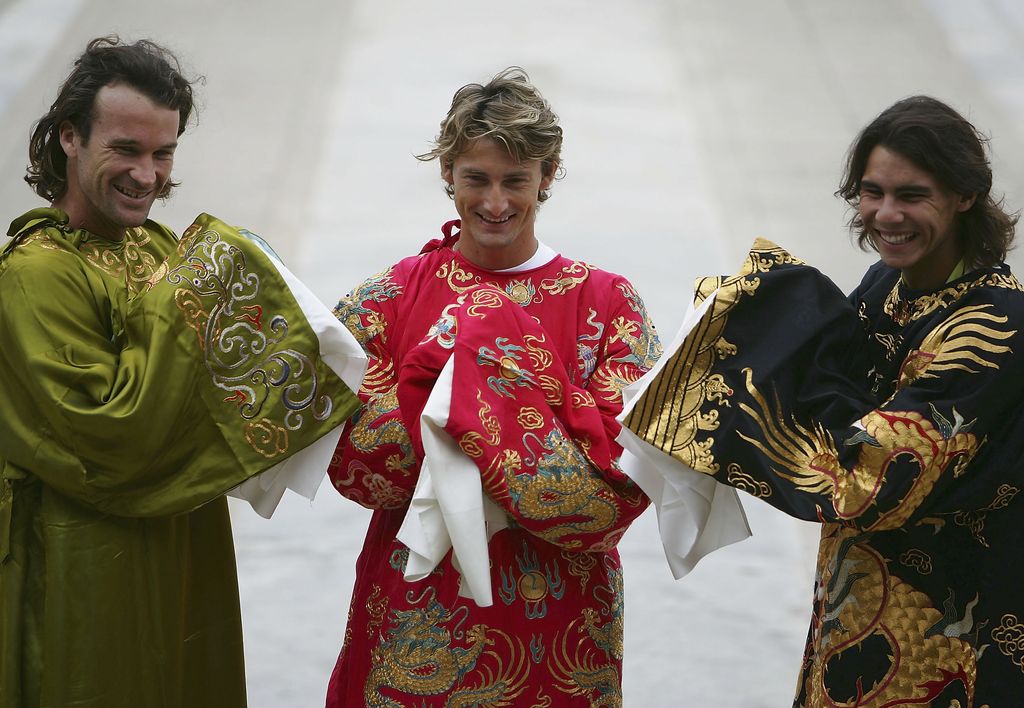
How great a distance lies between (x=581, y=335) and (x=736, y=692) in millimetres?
1434

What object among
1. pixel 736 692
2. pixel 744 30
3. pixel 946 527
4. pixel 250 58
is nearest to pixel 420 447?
pixel 946 527

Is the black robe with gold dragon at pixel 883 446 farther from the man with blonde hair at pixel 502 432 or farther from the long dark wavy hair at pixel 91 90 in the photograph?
the long dark wavy hair at pixel 91 90

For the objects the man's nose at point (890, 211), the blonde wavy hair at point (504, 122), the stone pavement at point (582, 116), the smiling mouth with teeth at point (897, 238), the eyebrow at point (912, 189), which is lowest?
the smiling mouth with teeth at point (897, 238)

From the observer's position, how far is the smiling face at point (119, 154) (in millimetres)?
1995

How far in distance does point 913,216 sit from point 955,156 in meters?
0.10

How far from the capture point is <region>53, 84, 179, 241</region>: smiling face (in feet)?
6.55

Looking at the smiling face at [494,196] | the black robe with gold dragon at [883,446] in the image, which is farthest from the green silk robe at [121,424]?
the black robe with gold dragon at [883,446]

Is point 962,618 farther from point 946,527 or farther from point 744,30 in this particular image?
point 744,30

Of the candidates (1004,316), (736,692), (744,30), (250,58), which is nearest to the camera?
(1004,316)

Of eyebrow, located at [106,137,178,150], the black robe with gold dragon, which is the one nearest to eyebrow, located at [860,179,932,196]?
the black robe with gold dragon

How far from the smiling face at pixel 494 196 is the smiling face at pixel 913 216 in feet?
1.79

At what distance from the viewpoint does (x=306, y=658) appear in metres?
3.32

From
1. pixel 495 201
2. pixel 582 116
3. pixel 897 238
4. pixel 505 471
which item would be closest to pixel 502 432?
pixel 505 471

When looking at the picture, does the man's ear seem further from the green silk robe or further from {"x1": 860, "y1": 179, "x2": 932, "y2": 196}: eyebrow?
{"x1": 860, "y1": 179, "x2": 932, "y2": 196}: eyebrow
